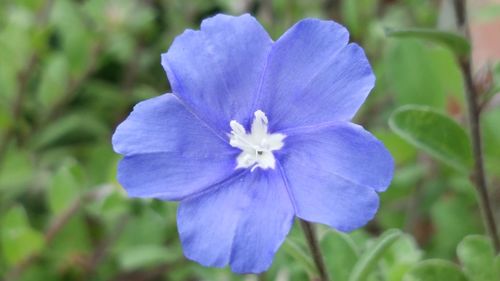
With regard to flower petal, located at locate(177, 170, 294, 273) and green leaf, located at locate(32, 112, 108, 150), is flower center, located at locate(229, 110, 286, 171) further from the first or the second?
green leaf, located at locate(32, 112, 108, 150)

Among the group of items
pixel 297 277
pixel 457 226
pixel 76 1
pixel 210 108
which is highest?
pixel 210 108

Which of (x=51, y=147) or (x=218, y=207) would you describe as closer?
(x=218, y=207)

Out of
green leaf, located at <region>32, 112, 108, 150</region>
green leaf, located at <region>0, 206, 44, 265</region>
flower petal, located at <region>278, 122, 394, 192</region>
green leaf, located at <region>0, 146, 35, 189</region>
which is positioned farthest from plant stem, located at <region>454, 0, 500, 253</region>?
green leaf, located at <region>32, 112, 108, 150</region>

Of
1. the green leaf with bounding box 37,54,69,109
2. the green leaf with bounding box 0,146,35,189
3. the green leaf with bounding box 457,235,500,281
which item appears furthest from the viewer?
the green leaf with bounding box 37,54,69,109

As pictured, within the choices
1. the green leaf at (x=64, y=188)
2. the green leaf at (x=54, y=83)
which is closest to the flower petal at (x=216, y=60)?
the green leaf at (x=64, y=188)

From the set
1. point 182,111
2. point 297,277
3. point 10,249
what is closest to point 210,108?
point 182,111

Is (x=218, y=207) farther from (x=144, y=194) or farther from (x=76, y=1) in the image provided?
(x=76, y=1)

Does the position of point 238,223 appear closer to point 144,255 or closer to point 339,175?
point 339,175
